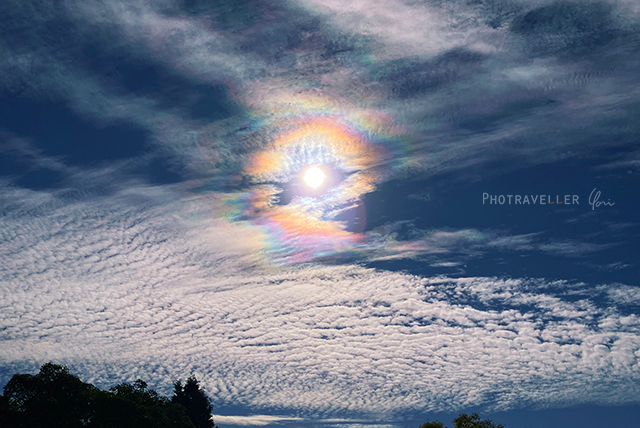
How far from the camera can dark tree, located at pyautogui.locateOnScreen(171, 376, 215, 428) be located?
7875 cm

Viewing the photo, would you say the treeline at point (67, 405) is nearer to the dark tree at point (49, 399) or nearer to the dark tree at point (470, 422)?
the dark tree at point (49, 399)

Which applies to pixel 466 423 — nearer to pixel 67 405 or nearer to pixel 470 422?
pixel 470 422

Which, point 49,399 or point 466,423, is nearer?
point 49,399

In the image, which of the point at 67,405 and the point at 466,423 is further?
the point at 466,423

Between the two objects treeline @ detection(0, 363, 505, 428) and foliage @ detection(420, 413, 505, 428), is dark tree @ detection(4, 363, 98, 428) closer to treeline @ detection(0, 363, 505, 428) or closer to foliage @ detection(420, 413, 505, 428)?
treeline @ detection(0, 363, 505, 428)

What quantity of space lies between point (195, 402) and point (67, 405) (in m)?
31.6

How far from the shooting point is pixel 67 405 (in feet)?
165

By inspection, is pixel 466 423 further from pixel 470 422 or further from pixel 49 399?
pixel 49 399

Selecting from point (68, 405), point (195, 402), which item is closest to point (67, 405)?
point (68, 405)

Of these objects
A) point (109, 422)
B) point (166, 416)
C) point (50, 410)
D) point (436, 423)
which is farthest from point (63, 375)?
point (436, 423)

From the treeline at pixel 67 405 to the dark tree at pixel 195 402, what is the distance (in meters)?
22.0

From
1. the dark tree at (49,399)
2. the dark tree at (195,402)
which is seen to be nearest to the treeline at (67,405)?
the dark tree at (49,399)

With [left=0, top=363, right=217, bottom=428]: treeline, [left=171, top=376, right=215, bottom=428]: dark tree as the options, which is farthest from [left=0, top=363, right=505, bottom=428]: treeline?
[left=171, top=376, right=215, bottom=428]: dark tree

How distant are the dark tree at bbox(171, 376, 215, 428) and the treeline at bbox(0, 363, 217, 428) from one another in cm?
2203
